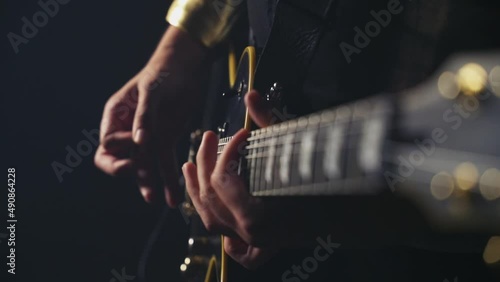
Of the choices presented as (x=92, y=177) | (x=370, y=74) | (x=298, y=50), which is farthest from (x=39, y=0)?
(x=370, y=74)

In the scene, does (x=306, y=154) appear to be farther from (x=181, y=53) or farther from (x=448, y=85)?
(x=181, y=53)

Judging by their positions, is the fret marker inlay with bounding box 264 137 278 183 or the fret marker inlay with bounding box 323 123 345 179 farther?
the fret marker inlay with bounding box 264 137 278 183

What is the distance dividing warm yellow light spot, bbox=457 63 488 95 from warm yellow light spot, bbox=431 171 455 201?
5 centimetres

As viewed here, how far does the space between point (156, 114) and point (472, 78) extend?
69 cm

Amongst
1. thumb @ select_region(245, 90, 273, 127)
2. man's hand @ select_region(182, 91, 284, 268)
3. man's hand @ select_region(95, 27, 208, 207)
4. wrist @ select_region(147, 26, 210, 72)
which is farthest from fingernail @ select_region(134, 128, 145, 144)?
thumb @ select_region(245, 90, 273, 127)

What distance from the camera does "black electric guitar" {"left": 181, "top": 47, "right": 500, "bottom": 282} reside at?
0.26m

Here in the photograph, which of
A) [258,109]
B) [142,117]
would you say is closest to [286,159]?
[258,109]

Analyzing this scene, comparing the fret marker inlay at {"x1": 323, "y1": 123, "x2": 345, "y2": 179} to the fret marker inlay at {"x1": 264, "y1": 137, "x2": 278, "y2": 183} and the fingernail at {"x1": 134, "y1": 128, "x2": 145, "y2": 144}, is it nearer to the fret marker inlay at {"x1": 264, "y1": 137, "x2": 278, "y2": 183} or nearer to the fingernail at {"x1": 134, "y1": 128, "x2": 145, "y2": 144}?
the fret marker inlay at {"x1": 264, "y1": 137, "x2": 278, "y2": 183}

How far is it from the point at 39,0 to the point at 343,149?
2.72 ft

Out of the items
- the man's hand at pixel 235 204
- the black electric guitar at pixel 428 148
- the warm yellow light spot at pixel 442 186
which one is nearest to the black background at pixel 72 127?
the man's hand at pixel 235 204

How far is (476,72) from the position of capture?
25 cm

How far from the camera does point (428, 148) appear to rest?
288 millimetres

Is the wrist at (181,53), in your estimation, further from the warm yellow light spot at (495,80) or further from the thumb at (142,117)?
the warm yellow light spot at (495,80)

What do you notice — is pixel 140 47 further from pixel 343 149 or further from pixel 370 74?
pixel 343 149
